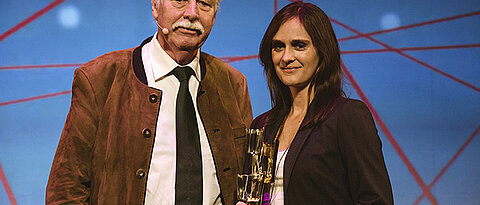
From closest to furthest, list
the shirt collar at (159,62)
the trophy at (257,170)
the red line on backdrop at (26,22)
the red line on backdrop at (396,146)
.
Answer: the trophy at (257,170) < the shirt collar at (159,62) < the red line on backdrop at (26,22) < the red line on backdrop at (396,146)

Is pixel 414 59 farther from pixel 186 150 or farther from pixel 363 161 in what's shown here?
pixel 186 150

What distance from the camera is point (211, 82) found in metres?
2.19

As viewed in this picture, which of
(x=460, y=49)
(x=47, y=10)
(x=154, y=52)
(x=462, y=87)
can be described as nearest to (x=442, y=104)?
(x=462, y=87)

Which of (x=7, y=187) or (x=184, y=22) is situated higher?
(x=184, y=22)

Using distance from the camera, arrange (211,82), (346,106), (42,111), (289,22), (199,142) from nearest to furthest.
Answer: (346,106), (289,22), (199,142), (211,82), (42,111)

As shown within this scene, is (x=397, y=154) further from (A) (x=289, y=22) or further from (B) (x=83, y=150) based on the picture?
(B) (x=83, y=150)

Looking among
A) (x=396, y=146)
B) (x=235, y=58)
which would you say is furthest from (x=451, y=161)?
(x=235, y=58)

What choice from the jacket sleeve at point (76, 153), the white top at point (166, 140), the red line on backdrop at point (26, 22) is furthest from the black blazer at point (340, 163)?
the red line on backdrop at point (26, 22)

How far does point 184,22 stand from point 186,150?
53cm

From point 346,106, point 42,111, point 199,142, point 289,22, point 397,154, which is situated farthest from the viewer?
point 397,154

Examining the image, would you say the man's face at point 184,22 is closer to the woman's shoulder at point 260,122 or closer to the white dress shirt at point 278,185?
the woman's shoulder at point 260,122

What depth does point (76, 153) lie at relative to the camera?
1923 millimetres

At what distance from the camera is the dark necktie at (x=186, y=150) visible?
1.93 m

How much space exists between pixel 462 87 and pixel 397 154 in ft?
2.41
